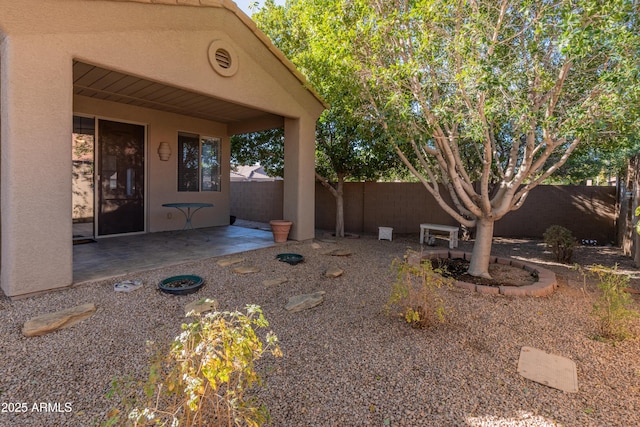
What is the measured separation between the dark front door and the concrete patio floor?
0.41 meters

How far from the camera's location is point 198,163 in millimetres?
8281

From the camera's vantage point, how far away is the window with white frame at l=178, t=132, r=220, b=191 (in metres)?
7.95

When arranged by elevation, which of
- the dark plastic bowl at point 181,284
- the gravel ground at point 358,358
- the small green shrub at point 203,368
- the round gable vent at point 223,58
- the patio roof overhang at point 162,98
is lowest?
the gravel ground at point 358,358

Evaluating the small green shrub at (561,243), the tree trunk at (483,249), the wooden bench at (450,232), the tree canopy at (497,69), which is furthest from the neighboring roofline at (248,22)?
the small green shrub at (561,243)

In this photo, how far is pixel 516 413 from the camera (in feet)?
6.78

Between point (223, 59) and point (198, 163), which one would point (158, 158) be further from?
point (223, 59)

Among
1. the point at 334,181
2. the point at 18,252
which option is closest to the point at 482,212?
the point at 334,181

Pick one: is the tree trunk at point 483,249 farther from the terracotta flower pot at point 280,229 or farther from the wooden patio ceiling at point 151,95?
the wooden patio ceiling at point 151,95

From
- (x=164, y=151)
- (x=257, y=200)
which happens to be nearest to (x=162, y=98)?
(x=164, y=151)

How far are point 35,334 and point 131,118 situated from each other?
5264 mm

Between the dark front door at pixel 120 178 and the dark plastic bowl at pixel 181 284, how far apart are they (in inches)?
140

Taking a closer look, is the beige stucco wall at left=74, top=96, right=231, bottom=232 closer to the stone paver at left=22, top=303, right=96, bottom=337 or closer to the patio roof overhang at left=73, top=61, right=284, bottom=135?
the patio roof overhang at left=73, top=61, right=284, bottom=135

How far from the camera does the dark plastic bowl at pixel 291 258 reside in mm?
5413

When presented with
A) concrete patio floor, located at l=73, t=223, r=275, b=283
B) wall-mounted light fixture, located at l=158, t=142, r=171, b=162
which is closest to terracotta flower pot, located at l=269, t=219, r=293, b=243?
concrete patio floor, located at l=73, t=223, r=275, b=283
